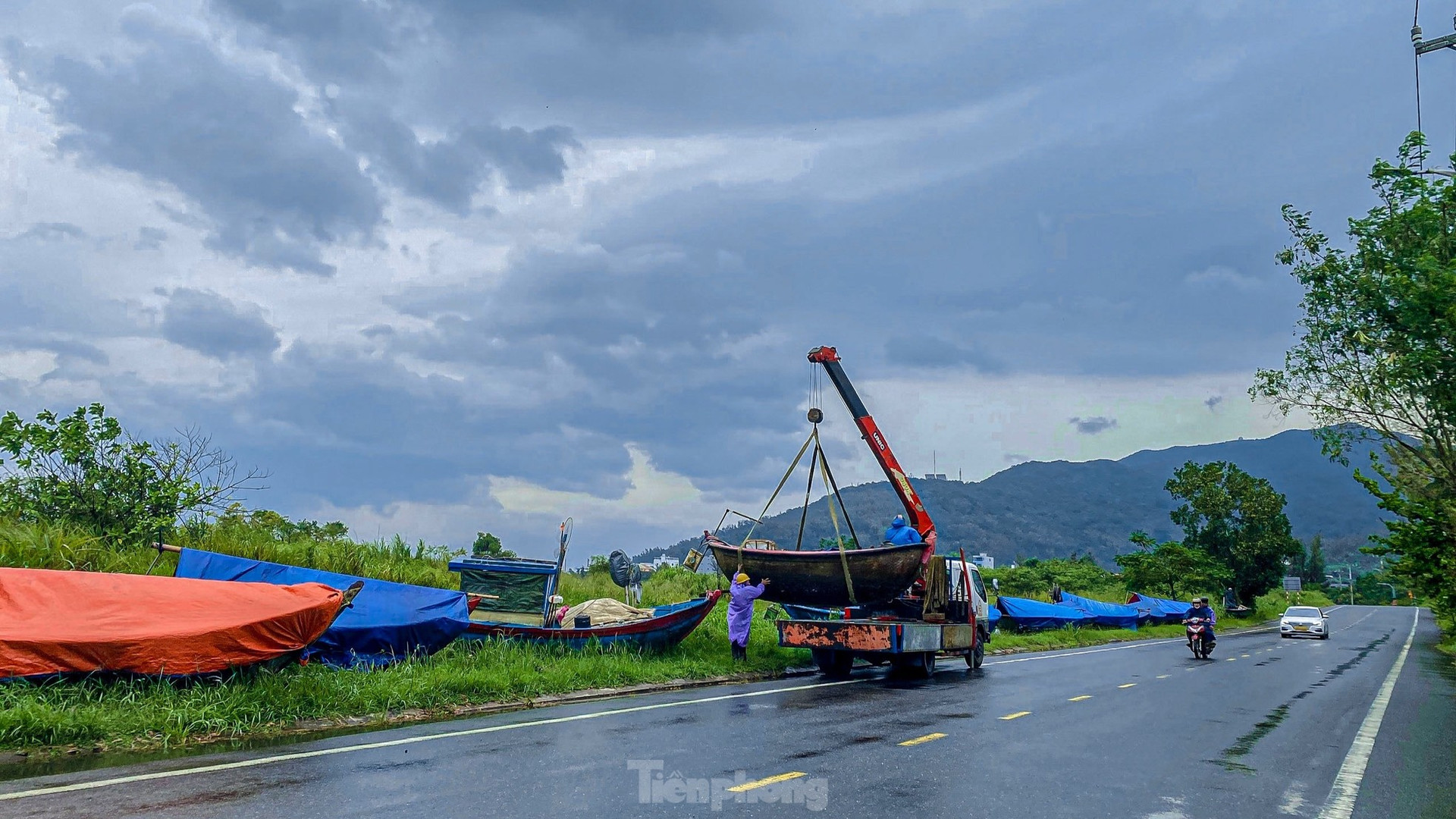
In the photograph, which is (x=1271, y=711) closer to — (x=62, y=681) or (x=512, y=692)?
(x=512, y=692)

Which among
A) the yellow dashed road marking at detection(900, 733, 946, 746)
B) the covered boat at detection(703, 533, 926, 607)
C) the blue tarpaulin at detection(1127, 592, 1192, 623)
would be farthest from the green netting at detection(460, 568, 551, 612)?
the blue tarpaulin at detection(1127, 592, 1192, 623)

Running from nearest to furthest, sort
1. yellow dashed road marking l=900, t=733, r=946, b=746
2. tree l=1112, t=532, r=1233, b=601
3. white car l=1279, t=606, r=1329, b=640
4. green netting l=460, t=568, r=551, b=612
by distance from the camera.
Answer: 1. yellow dashed road marking l=900, t=733, r=946, b=746
2. green netting l=460, t=568, r=551, b=612
3. white car l=1279, t=606, r=1329, b=640
4. tree l=1112, t=532, r=1233, b=601

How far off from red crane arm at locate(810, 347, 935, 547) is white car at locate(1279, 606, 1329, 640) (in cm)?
3115

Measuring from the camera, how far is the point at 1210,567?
6028cm

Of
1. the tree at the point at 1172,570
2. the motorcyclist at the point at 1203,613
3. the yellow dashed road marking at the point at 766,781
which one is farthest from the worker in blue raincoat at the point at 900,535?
the tree at the point at 1172,570

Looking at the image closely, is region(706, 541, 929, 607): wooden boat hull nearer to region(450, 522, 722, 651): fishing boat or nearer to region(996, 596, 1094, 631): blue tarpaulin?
region(450, 522, 722, 651): fishing boat

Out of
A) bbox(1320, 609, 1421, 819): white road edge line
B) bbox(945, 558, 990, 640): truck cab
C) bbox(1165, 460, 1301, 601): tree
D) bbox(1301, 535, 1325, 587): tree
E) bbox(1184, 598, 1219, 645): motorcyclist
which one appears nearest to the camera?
bbox(1320, 609, 1421, 819): white road edge line

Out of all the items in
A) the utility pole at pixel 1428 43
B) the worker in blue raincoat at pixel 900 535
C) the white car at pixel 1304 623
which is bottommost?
the white car at pixel 1304 623

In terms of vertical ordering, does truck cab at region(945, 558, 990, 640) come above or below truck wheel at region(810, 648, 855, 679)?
above

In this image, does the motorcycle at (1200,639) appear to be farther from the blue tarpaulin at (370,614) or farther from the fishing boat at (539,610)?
the blue tarpaulin at (370,614)

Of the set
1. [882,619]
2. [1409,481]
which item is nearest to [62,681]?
[882,619]

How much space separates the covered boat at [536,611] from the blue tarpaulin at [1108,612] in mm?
28012

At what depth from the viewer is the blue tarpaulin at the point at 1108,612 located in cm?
4123

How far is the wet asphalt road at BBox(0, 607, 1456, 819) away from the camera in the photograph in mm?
6605
